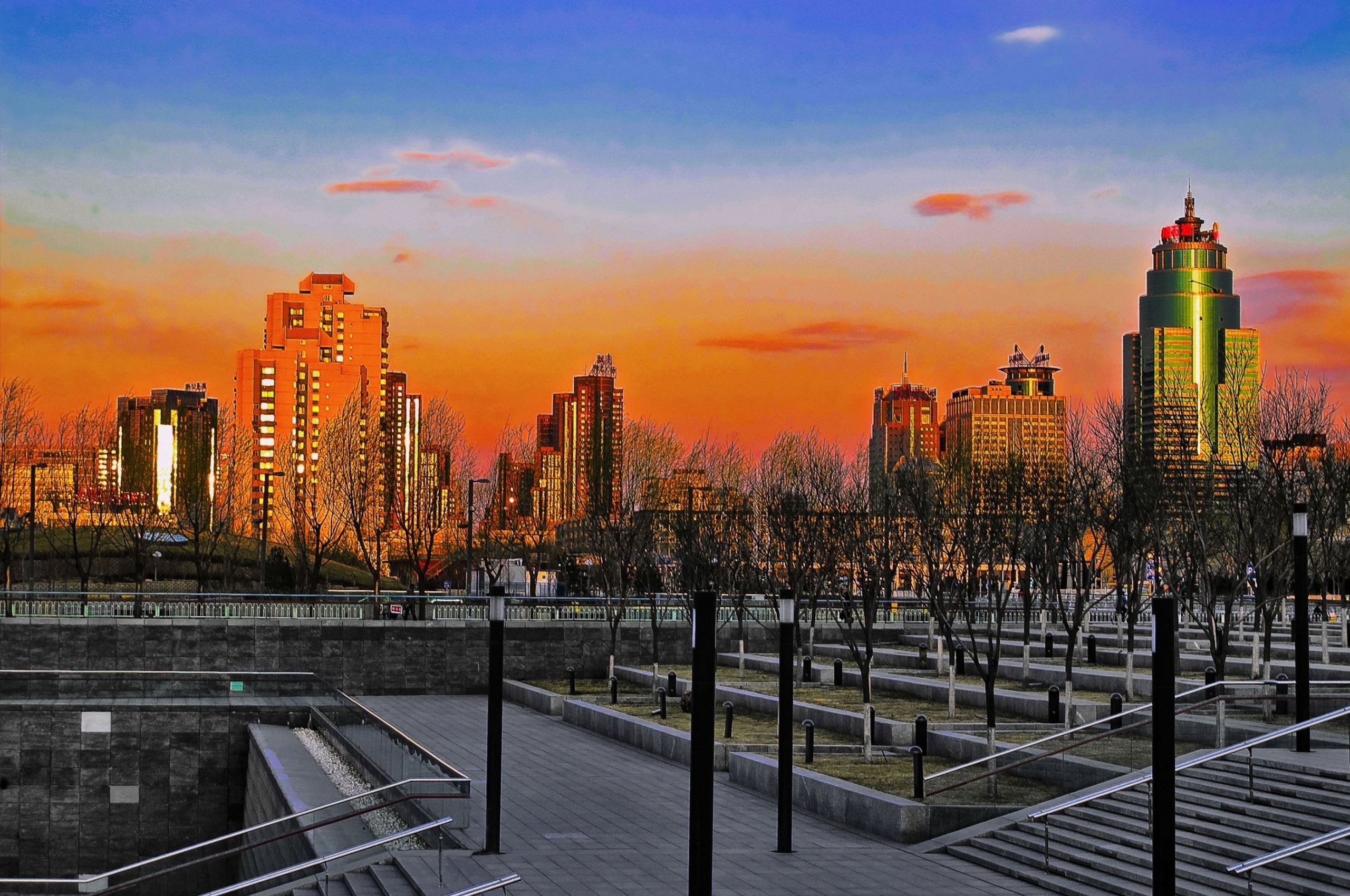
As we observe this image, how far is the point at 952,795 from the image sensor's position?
744 inches

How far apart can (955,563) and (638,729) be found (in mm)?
7224

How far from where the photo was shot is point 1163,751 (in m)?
11.3

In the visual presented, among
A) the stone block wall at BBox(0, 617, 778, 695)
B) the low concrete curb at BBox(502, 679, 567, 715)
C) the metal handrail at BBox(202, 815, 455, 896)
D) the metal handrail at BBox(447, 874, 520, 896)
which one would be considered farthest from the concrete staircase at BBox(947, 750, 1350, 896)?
the stone block wall at BBox(0, 617, 778, 695)

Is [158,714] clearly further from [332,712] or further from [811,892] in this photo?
[811,892]

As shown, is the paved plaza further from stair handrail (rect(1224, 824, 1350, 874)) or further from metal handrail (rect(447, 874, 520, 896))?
stair handrail (rect(1224, 824, 1350, 874))

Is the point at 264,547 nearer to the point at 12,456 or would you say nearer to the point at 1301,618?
the point at 12,456

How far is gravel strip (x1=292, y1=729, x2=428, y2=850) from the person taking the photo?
57.0 ft

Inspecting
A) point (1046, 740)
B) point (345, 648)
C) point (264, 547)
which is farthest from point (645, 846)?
point (264, 547)

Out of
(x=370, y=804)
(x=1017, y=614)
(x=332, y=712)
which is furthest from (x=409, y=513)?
(x=370, y=804)

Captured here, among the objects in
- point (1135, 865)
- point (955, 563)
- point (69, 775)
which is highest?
point (955, 563)

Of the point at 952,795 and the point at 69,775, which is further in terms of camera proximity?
the point at 69,775

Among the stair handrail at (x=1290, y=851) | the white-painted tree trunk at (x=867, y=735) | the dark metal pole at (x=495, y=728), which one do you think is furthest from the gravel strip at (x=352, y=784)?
the stair handrail at (x=1290, y=851)

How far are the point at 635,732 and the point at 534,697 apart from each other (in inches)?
328

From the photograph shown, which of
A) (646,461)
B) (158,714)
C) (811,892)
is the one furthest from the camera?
(646,461)
